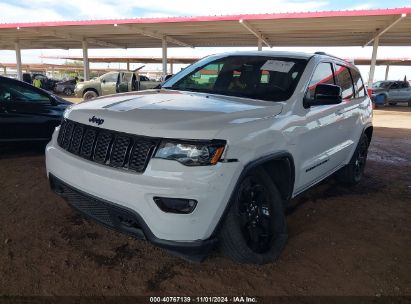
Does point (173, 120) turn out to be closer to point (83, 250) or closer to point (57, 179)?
point (57, 179)

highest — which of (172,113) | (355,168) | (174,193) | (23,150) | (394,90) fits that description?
(172,113)

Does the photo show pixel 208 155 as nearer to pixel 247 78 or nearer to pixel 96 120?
pixel 96 120

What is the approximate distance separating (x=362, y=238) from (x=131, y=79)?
53.9 ft

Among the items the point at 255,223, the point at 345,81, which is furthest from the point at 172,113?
the point at 345,81

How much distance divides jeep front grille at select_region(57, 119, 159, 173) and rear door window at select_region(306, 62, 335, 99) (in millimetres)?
1752

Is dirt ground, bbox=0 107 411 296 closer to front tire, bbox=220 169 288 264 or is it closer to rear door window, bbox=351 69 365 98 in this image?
front tire, bbox=220 169 288 264

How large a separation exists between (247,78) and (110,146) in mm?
1655

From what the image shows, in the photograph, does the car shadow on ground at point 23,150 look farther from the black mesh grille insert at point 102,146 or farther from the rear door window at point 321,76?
the rear door window at point 321,76

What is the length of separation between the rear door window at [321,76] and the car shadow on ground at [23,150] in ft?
15.1

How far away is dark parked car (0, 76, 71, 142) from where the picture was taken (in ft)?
18.4

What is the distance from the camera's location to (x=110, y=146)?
A: 102 inches

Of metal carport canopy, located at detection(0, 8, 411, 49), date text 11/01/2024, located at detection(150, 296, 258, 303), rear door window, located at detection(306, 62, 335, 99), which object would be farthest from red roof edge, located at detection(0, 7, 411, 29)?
date text 11/01/2024, located at detection(150, 296, 258, 303)

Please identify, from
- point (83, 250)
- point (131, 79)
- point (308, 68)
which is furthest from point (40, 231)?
point (131, 79)

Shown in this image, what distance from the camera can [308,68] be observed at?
3516 mm
